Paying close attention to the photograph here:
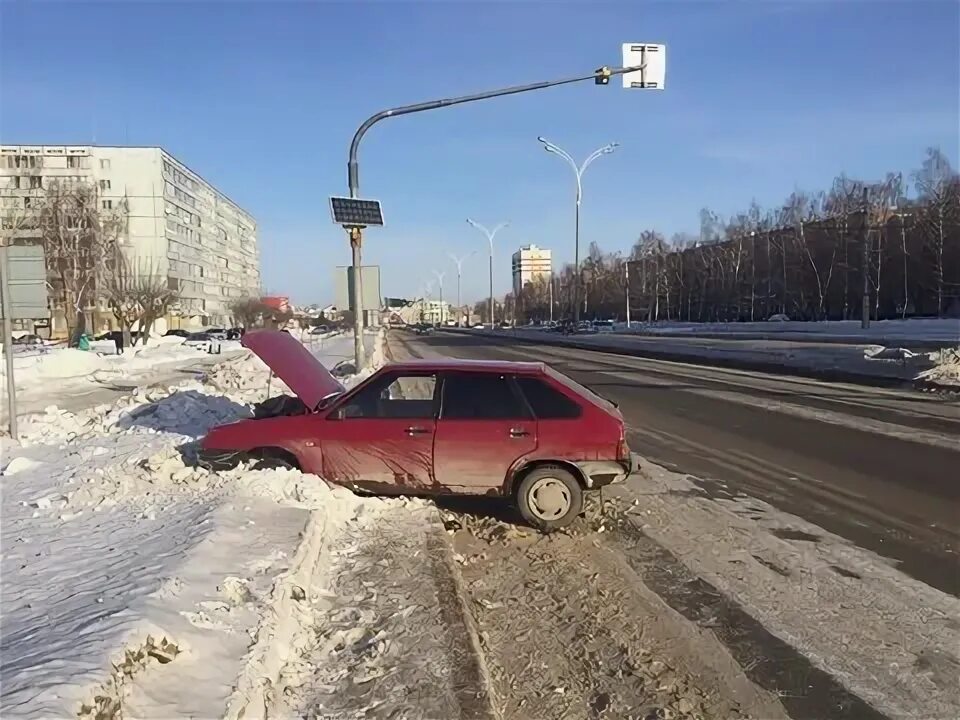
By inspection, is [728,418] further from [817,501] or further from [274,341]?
[274,341]

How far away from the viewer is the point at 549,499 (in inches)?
278

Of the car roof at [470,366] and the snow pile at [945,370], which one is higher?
the car roof at [470,366]

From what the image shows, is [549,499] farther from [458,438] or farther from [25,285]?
[25,285]

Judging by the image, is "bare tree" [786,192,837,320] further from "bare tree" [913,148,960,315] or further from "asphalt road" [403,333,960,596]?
"asphalt road" [403,333,960,596]

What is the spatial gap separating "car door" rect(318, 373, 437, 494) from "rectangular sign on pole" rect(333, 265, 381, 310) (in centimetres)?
930

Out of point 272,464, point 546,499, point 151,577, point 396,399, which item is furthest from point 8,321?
point 546,499

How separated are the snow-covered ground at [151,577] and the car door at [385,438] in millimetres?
237

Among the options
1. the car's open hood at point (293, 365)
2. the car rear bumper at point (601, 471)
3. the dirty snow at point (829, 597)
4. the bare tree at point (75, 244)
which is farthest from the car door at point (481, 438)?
the bare tree at point (75, 244)

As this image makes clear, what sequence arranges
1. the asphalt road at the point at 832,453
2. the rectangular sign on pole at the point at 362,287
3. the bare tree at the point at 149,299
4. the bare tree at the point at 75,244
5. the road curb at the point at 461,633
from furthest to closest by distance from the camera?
the bare tree at the point at 75,244
the bare tree at the point at 149,299
the rectangular sign on pole at the point at 362,287
the asphalt road at the point at 832,453
the road curb at the point at 461,633

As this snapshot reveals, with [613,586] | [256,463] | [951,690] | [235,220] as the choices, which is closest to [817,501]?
[613,586]

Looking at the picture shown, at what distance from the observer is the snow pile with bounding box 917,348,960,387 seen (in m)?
19.8

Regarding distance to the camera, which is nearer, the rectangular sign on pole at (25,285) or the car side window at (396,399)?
the car side window at (396,399)

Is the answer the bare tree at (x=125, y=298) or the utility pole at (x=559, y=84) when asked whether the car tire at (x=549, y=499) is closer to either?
the utility pole at (x=559, y=84)

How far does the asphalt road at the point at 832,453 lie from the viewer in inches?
269
